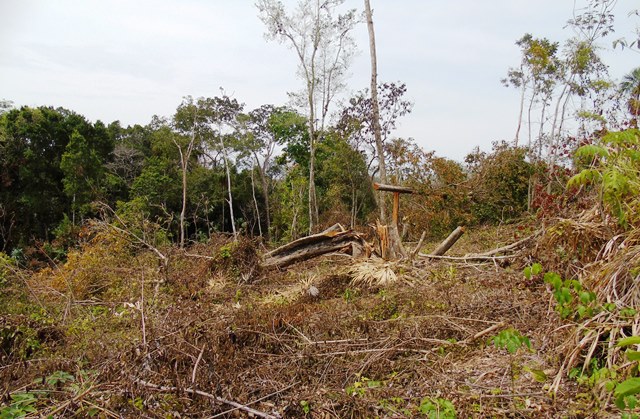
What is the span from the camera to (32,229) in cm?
2194

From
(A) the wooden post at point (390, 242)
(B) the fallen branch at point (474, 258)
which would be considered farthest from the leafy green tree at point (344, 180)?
(B) the fallen branch at point (474, 258)

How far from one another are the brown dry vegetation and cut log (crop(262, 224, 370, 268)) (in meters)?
1.86

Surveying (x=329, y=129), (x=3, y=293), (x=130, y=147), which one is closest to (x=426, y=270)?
(x=3, y=293)

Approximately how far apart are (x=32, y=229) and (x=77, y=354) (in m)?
21.6

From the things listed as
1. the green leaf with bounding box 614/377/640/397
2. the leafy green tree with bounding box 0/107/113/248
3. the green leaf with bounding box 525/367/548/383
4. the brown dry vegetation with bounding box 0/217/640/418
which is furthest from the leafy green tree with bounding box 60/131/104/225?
the green leaf with bounding box 614/377/640/397

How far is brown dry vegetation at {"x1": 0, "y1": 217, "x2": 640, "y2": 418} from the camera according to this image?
276 centimetres

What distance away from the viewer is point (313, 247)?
868cm

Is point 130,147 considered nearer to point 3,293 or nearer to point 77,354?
point 3,293

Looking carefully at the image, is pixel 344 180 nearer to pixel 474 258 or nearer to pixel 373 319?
pixel 474 258

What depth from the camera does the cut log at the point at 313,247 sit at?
8633mm

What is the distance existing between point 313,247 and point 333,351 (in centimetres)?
481

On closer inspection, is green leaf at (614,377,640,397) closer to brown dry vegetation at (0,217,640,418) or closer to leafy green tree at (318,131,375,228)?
brown dry vegetation at (0,217,640,418)

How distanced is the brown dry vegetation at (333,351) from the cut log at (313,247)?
1.86m

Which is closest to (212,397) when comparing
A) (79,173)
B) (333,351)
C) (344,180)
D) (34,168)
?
(333,351)
